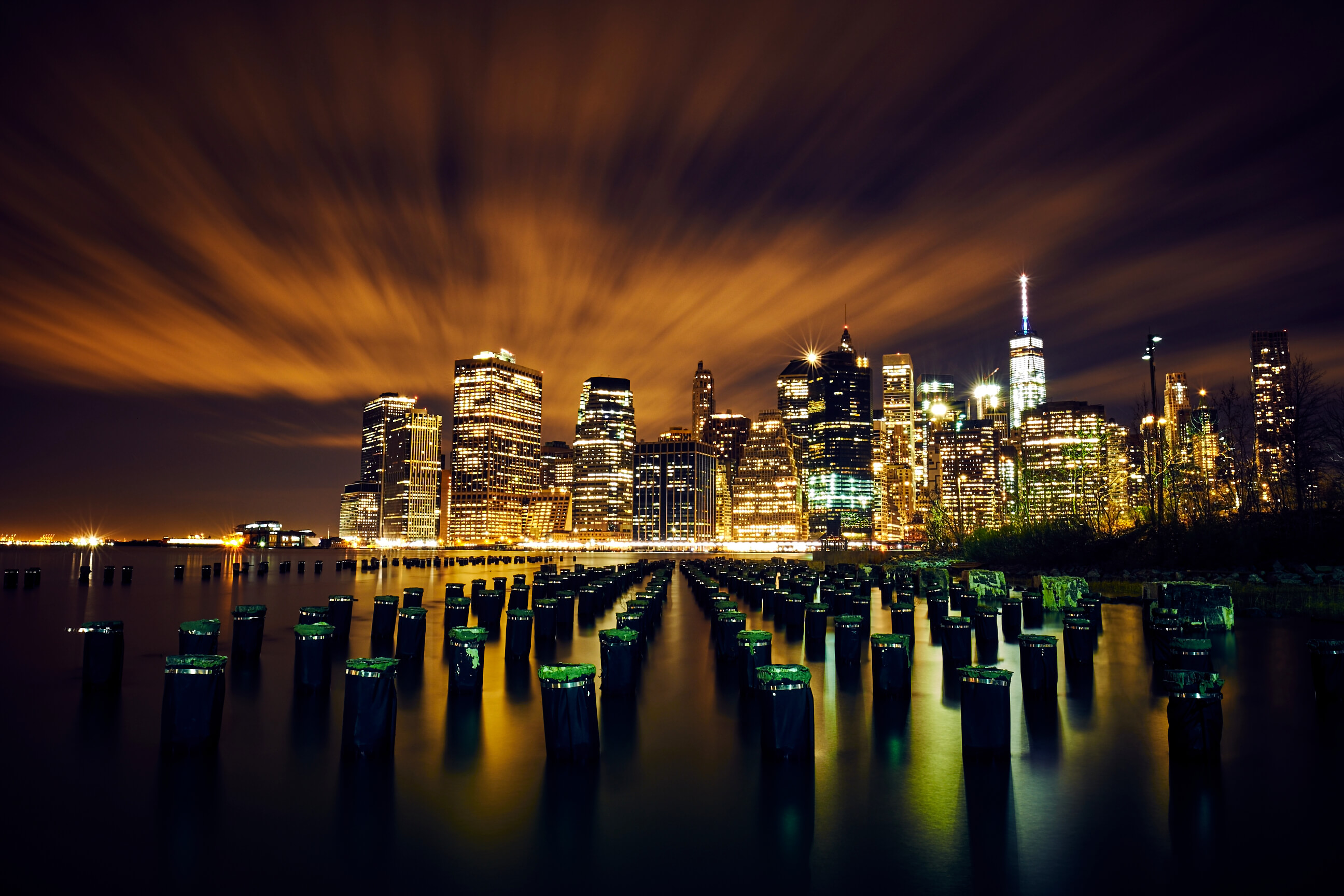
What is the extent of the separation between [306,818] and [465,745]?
2292 mm

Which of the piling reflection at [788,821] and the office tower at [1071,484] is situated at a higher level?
the office tower at [1071,484]

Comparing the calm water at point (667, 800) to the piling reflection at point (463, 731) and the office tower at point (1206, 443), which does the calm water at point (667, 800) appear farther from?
the office tower at point (1206, 443)

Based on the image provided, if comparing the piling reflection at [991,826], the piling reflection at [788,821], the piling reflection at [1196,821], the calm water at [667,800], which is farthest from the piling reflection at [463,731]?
the piling reflection at [1196,821]

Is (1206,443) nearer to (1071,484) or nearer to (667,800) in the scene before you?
(1071,484)

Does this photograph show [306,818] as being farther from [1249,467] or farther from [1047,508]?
[1047,508]

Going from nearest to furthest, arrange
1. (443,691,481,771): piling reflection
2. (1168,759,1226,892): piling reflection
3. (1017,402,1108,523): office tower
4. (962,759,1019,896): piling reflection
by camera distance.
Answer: (962,759,1019,896): piling reflection, (1168,759,1226,892): piling reflection, (443,691,481,771): piling reflection, (1017,402,1108,523): office tower

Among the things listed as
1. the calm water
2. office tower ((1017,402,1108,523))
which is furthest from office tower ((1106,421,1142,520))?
the calm water

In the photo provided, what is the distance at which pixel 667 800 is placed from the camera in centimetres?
657

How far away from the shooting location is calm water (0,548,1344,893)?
16.6ft

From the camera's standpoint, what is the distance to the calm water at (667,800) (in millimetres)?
5074

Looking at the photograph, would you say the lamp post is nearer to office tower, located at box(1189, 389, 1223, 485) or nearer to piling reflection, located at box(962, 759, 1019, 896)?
office tower, located at box(1189, 389, 1223, 485)

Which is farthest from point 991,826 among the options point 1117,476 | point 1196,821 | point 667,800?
point 1117,476

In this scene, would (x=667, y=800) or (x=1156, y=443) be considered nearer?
(x=667, y=800)

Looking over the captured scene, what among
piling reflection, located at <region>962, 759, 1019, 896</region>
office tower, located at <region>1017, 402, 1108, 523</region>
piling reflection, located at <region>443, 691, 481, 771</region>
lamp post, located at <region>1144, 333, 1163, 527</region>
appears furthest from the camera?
office tower, located at <region>1017, 402, 1108, 523</region>
